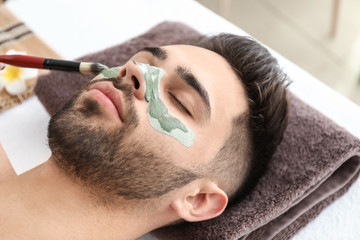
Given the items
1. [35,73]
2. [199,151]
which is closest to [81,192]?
[199,151]

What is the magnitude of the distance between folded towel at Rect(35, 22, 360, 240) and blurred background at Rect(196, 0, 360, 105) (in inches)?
40.2

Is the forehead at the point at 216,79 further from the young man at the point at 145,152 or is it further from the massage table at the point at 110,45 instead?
the massage table at the point at 110,45

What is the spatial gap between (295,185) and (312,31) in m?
1.57

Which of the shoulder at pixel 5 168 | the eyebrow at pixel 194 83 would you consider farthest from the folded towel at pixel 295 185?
the shoulder at pixel 5 168

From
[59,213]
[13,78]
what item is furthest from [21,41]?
[59,213]

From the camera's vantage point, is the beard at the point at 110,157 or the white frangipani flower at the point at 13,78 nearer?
the beard at the point at 110,157

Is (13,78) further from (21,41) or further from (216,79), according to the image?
(216,79)

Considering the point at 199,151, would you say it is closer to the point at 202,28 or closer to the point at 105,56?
the point at 105,56

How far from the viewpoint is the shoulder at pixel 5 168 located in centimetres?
120

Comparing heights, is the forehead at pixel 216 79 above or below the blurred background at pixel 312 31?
above

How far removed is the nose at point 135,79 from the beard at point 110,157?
0.08ft

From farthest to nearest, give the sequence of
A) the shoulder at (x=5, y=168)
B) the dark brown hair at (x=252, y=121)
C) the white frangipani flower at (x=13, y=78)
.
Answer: the white frangipani flower at (x=13, y=78), the shoulder at (x=5, y=168), the dark brown hair at (x=252, y=121)

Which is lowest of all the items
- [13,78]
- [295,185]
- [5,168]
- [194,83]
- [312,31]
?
[312,31]

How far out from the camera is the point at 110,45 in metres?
1.70
